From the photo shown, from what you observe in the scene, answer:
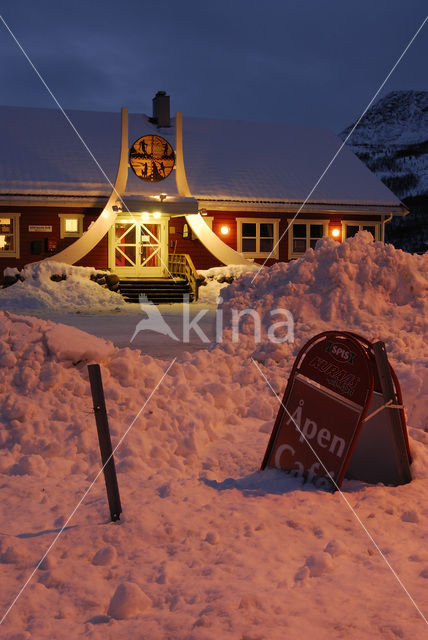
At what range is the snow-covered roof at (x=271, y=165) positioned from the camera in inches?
1039

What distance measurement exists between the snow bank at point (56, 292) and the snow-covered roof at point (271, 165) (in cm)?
647

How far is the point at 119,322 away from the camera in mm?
15344

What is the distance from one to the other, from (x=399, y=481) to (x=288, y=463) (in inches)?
31.6

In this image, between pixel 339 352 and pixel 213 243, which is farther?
pixel 213 243

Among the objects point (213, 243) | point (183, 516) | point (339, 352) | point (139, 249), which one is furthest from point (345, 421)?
point (139, 249)

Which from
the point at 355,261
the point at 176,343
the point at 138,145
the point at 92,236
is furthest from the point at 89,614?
the point at 138,145

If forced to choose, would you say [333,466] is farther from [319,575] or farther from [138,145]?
[138,145]

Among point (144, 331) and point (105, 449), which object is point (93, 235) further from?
point (105, 449)

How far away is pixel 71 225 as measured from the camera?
24.7 metres

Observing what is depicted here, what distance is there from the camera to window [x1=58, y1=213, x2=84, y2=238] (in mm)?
24516

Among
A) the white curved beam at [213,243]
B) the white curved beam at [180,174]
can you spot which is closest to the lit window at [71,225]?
the white curved beam at [180,174]

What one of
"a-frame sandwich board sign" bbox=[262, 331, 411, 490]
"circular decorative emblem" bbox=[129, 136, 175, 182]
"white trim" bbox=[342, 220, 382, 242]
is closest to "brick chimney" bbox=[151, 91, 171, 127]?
"circular decorative emblem" bbox=[129, 136, 175, 182]

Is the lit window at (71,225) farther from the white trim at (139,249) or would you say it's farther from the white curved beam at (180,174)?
the white curved beam at (180,174)

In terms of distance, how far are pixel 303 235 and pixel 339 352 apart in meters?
22.8
